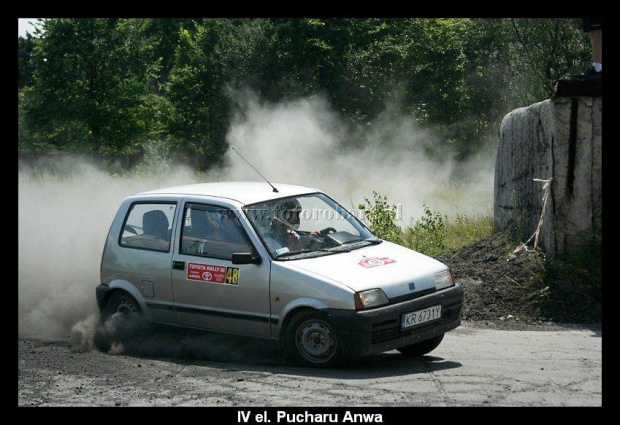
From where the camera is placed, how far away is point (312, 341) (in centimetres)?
766

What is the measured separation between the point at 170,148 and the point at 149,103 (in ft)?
7.42

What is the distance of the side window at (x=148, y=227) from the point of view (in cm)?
884

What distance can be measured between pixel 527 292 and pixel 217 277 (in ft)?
13.2

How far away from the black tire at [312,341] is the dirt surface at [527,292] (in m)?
2.80

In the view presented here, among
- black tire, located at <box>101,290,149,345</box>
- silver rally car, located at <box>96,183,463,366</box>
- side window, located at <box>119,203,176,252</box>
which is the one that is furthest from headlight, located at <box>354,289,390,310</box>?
black tire, located at <box>101,290,149,345</box>

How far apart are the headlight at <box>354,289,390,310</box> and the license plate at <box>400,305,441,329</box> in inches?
10.4

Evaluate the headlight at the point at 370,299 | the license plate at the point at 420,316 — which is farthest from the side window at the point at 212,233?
the license plate at the point at 420,316

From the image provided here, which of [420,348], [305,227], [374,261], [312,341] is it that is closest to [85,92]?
[305,227]

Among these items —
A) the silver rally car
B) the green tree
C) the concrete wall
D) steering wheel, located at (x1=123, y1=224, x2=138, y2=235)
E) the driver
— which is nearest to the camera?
the silver rally car

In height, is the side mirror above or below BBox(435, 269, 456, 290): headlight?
above

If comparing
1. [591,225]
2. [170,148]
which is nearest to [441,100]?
[170,148]

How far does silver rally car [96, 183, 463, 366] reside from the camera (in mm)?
7492

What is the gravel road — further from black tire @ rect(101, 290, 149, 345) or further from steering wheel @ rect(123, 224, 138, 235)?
steering wheel @ rect(123, 224, 138, 235)

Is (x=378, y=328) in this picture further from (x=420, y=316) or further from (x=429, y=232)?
(x=429, y=232)
